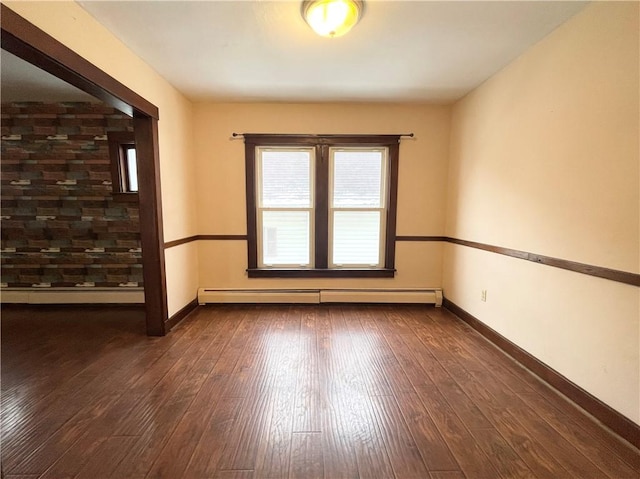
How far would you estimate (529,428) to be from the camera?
1.48m

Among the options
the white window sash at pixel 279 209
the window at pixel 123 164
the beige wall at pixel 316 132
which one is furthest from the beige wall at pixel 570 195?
the window at pixel 123 164

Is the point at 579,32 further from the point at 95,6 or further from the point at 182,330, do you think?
the point at 182,330

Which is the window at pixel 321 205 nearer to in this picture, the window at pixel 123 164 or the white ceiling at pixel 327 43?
the white ceiling at pixel 327 43

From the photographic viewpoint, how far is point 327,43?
199 centimetres

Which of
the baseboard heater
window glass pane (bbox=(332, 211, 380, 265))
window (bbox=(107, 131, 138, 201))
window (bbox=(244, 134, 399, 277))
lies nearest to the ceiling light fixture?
window (bbox=(244, 134, 399, 277))

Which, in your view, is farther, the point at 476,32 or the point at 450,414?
the point at 476,32

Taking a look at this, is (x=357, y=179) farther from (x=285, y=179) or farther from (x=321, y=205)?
(x=285, y=179)

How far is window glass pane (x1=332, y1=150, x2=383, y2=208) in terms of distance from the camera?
3291 millimetres

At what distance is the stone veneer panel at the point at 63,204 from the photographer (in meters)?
3.06

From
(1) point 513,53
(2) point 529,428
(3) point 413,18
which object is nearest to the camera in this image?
(2) point 529,428

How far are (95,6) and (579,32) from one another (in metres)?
2.97

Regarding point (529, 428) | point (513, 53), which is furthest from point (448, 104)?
point (529, 428)

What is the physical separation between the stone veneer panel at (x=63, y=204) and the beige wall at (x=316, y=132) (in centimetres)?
86

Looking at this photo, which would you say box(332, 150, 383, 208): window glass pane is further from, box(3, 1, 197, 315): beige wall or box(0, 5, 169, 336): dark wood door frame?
box(0, 5, 169, 336): dark wood door frame
